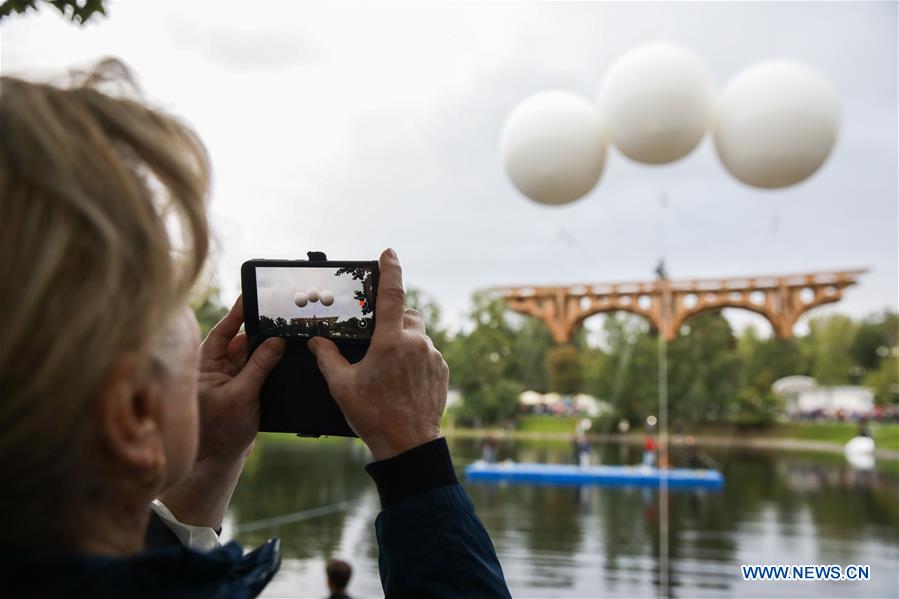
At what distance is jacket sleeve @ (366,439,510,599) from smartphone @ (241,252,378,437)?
0.11 metres

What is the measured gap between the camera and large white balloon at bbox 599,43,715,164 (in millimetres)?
4258

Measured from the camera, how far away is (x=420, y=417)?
0.72m

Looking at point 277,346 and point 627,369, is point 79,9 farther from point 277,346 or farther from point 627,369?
point 627,369

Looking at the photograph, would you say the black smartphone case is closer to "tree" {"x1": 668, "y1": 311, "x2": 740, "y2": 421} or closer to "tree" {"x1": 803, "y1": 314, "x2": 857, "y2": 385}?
"tree" {"x1": 668, "y1": 311, "x2": 740, "y2": 421}

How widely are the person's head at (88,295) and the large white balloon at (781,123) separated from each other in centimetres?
394

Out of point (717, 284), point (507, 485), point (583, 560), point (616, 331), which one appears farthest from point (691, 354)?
point (583, 560)

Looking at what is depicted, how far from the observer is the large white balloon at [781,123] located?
3977 mm

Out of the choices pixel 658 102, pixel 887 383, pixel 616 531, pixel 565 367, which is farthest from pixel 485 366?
pixel 658 102

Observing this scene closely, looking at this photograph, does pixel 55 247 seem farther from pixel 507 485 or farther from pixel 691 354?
pixel 691 354

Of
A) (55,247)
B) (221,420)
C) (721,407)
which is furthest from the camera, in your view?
(721,407)

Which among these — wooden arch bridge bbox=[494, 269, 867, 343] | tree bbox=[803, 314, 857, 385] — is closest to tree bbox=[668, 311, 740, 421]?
tree bbox=[803, 314, 857, 385]

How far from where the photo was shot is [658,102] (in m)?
4.26

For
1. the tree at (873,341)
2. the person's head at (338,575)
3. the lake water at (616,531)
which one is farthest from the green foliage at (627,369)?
the person's head at (338,575)

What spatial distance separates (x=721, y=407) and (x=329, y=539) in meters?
25.5
